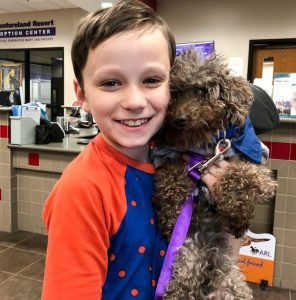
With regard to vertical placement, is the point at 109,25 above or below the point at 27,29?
below

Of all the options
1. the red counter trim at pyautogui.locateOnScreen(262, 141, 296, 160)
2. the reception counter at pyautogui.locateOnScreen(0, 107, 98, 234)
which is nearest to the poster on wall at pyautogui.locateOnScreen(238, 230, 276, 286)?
the red counter trim at pyautogui.locateOnScreen(262, 141, 296, 160)

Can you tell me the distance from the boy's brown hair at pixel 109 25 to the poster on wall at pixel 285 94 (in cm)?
253

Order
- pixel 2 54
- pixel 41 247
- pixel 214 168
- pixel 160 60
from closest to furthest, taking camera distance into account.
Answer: pixel 160 60
pixel 214 168
pixel 41 247
pixel 2 54

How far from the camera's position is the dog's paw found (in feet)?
3.20

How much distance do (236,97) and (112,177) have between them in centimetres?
47

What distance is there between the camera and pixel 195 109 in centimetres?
108

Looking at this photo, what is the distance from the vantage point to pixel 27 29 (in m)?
9.21

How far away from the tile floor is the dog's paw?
2.20 metres

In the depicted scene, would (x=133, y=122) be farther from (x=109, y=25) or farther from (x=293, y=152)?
(x=293, y=152)

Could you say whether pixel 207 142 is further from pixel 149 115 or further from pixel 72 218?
pixel 72 218

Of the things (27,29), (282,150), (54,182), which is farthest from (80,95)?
(27,29)

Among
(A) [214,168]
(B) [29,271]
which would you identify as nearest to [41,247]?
(B) [29,271]

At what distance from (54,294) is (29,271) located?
2615mm

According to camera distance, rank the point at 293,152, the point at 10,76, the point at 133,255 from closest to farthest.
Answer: the point at 133,255 → the point at 293,152 → the point at 10,76
